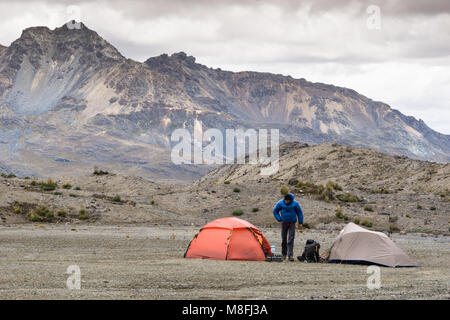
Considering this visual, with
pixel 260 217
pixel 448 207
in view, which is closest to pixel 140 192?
pixel 260 217

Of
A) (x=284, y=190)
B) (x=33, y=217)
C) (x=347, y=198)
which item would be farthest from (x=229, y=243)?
(x=347, y=198)

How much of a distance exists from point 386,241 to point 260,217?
19.5m

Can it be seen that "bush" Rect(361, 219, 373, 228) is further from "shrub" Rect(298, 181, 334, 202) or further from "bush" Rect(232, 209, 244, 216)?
"bush" Rect(232, 209, 244, 216)

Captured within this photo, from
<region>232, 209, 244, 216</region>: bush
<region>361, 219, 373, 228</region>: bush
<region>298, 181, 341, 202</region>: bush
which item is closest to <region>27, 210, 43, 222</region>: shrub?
<region>232, 209, 244, 216</region>: bush

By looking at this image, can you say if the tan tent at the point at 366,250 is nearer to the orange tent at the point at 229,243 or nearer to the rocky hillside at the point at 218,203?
the orange tent at the point at 229,243

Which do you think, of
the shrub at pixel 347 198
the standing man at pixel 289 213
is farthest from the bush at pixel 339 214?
the standing man at pixel 289 213

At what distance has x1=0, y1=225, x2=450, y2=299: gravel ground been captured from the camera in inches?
484

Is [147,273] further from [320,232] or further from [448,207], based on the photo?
[448,207]

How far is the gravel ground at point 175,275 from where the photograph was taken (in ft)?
40.3

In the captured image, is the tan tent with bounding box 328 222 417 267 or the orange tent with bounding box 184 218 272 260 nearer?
the tan tent with bounding box 328 222 417 267

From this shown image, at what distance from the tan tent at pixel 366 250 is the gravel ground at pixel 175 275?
0.64 metres

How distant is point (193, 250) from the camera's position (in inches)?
779


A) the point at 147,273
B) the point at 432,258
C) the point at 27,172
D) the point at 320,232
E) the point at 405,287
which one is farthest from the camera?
the point at 27,172

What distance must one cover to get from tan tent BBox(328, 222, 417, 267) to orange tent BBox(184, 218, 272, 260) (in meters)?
2.04
